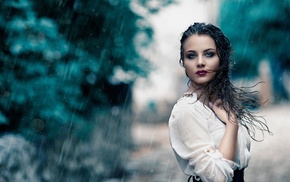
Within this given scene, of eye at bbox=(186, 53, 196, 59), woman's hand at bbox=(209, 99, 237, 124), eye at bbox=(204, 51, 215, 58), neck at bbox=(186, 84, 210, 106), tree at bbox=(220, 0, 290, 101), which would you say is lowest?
woman's hand at bbox=(209, 99, 237, 124)

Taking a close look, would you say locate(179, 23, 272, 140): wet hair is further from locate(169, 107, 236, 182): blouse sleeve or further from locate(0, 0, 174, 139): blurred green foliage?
locate(0, 0, 174, 139): blurred green foliage

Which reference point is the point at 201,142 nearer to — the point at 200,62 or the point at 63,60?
the point at 200,62

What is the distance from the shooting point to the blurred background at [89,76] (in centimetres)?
729

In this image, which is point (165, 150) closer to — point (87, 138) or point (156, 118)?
point (156, 118)

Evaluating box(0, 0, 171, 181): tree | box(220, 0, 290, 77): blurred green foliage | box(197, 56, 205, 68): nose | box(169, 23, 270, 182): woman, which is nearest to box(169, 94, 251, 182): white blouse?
box(169, 23, 270, 182): woman

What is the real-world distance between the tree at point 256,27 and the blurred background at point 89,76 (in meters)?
0.02

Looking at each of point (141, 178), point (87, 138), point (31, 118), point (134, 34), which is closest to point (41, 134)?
point (31, 118)

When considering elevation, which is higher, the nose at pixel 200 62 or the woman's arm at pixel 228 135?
the nose at pixel 200 62

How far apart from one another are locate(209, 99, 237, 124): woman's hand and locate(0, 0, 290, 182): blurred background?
17.7 ft

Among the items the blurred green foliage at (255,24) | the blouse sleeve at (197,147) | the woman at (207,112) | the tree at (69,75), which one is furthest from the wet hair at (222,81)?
the blurred green foliage at (255,24)

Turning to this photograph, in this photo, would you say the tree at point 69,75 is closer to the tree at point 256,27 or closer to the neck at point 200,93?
the tree at point 256,27

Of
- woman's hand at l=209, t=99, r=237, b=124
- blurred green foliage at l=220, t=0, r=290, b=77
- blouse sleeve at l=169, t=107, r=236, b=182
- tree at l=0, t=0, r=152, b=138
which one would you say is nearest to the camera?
blouse sleeve at l=169, t=107, r=236, b=182

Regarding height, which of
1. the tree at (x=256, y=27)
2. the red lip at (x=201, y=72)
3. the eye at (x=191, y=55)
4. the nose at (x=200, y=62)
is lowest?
the red lip at (x=201, y=72)

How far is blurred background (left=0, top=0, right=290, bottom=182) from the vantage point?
7.29 m
